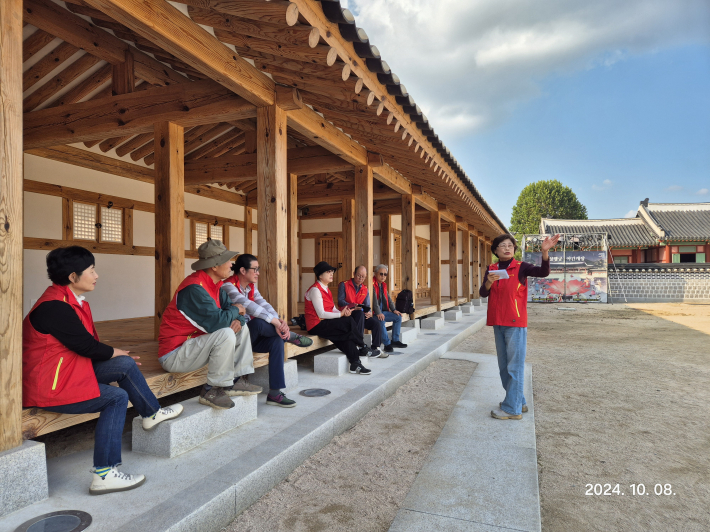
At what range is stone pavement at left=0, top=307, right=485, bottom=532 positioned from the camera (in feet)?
6.36

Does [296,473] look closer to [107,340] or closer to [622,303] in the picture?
[107,340]

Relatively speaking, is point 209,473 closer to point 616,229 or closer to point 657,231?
point 657,231

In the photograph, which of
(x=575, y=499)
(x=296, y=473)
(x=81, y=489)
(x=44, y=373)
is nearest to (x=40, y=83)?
(x=44, y=373)

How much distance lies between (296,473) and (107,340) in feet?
8.90

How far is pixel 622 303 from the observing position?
65.8ft

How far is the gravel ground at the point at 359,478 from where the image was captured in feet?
7.34

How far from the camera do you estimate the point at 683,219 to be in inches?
1051

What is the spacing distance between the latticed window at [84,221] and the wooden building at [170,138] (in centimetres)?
2

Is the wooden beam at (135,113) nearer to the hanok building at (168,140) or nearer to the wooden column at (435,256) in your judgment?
the hanok building at (168,140)

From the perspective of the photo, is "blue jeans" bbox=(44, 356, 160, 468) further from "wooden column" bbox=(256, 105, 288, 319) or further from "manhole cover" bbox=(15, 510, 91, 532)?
"wooden column" bbox=(256, 105, 288, 319)

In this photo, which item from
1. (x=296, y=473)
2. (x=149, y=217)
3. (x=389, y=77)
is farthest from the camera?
(x=149, y=217)

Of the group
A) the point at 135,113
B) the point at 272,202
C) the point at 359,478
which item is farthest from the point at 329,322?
the point at 135,113

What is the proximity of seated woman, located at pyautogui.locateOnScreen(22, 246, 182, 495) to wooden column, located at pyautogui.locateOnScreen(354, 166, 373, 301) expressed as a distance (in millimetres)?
4103

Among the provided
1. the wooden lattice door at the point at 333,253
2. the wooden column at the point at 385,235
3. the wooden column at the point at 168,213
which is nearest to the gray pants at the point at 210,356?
the wooden column at the point at 168,213
